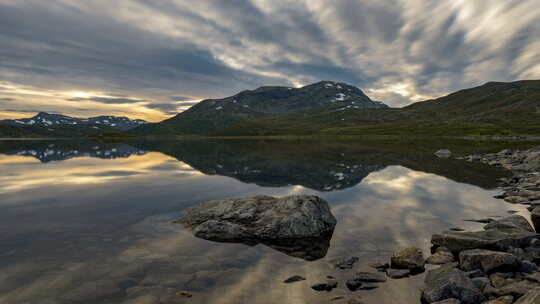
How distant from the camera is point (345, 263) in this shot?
44.7 feet

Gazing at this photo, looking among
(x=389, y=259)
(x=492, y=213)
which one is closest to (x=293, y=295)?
(x=389, y=259)

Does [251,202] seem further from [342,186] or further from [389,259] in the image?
[342,186]

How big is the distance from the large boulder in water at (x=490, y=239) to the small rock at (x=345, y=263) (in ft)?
16.0

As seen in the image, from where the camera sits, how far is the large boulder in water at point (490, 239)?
13922 millimetres

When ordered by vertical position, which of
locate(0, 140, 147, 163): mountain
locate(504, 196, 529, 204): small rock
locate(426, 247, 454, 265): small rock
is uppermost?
locate(504, 196, 529, 204): small rock

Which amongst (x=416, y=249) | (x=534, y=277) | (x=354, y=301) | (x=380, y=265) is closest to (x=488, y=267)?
(x=534, y=277)

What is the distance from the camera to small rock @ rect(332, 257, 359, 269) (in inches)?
528

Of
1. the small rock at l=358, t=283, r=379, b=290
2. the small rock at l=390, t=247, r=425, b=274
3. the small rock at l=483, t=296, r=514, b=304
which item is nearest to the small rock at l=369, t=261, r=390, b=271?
the small rock at l=390, t=247, r=425, b=274

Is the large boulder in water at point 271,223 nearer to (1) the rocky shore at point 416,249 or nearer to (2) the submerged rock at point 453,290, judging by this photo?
(1) the rocky shore at point 416,249

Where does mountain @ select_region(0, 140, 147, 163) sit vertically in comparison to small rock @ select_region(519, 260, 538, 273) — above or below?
below

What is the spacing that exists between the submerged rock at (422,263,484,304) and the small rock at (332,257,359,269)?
315cm

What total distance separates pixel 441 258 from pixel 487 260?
1.86 meters

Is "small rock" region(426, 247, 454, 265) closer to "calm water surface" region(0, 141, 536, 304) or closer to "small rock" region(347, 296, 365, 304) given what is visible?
"calm water surface" region(0, 141, 536, 304)

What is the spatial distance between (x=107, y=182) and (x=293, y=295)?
110ft
